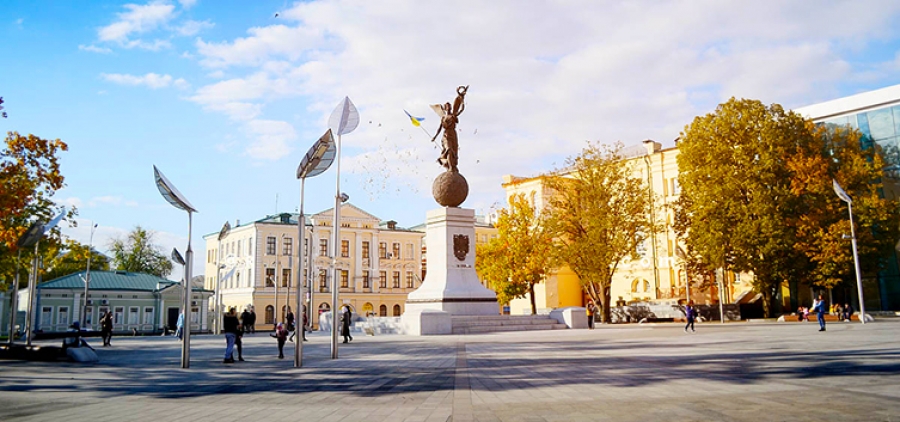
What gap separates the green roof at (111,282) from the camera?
5403 cm

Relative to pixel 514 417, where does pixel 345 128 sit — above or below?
above

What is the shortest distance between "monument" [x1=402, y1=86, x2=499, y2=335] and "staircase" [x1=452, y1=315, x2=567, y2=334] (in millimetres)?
1240

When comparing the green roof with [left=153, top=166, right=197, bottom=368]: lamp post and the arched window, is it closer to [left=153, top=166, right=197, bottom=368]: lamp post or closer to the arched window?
the arched window

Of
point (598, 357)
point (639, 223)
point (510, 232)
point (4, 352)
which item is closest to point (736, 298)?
point (639, 223)

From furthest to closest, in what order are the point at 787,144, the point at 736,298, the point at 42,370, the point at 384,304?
1. the point at 384,304
2. the point at 736,298
3. the point at 787,144
4. the point at 42,370

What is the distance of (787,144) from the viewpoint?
41969mm

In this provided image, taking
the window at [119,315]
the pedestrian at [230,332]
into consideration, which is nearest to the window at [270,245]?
the window at [119,315]

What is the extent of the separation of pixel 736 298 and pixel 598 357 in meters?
40.9

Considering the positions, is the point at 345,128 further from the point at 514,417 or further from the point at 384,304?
the point at 384,304

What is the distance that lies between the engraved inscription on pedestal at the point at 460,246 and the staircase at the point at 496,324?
363 centimetres

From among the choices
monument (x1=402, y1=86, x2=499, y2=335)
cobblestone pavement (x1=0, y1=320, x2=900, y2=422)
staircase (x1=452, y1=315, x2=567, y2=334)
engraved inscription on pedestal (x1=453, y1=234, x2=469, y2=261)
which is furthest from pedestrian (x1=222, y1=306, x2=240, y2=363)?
engraved inscription on pedestal (x1=453, y1=234, x2=469, y2=261)

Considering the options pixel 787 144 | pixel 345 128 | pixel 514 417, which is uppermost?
pixel 787 144

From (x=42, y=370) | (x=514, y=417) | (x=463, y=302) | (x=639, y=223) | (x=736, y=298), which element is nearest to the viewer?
(x=514, y=417)

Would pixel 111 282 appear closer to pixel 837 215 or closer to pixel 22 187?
pixel 22 187
